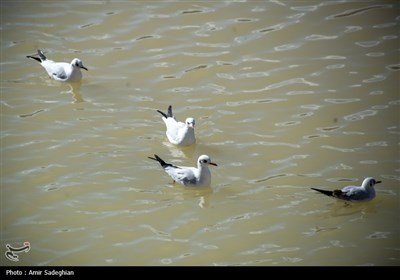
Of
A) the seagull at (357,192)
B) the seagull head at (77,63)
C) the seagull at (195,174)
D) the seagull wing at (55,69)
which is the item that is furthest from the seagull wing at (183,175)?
the seagull wing at (55,69)

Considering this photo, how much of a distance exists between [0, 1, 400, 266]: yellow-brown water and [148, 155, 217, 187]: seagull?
0.17m

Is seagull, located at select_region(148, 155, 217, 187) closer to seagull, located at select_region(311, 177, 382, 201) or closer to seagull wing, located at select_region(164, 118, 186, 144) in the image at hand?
seagull wing, located at select_region(164, 118, 186, 144)

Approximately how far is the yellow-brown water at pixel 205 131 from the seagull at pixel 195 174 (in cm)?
17

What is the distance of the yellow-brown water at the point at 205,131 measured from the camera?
10.2 meters

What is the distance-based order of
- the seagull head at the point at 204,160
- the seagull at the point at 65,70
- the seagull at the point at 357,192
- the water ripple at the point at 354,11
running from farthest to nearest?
the water ripple at the point at 354,11
the seagull at the point at 65,70
the seagull head at the point at 204,160
the seagull at the point at 357,192

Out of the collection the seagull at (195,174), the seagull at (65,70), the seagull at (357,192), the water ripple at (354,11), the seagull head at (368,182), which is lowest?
the seagull at (357,192)

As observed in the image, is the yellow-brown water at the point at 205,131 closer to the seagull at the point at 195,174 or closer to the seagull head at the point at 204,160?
the seagull at the point at 195,174

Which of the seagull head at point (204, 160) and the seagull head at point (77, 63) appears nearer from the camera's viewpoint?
the seagull head at point (204, 160)

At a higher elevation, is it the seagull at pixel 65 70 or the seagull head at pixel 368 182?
the seagull at pixel 65 70

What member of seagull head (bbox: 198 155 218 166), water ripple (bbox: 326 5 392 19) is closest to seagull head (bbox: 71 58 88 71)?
seagull head (bbox: 198 155 218 166)

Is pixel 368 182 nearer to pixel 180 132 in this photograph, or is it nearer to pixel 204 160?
pixel 204 160

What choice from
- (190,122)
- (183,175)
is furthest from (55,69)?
(183,175)

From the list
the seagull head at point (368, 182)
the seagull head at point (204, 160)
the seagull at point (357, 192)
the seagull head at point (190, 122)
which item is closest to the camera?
the seagull at point (357, 192)

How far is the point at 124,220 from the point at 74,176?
141 cm
